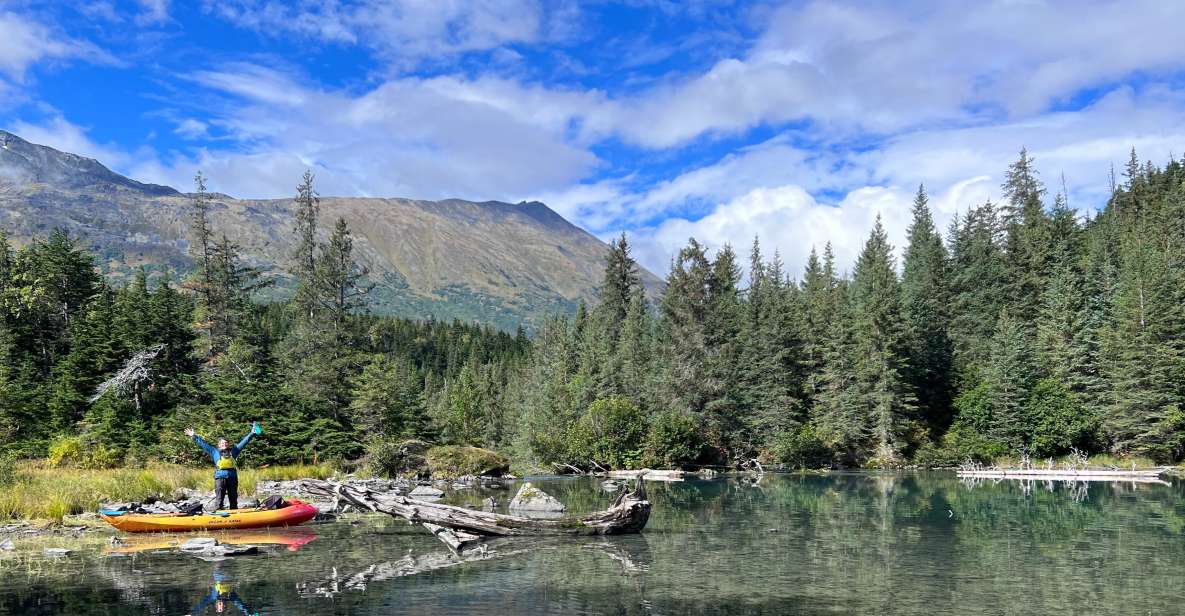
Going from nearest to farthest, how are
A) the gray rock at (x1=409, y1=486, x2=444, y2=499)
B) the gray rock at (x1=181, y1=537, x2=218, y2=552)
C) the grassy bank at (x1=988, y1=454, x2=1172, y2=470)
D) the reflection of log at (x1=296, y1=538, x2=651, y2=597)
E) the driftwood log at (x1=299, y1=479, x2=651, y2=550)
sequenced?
the reflection of log at (x1=296, y1=538, x2=651, y2=597), the gray rock at (x1=181, y1=537, x2=218, y2=552), the driftwood log at (x1=299, y1=479, x2=651, y2=550), the gray rock at (x1=409, y1=486, x2=444, y2=499), the grassy bank at (x1=988, y1=454, x2=1172, y2=470)

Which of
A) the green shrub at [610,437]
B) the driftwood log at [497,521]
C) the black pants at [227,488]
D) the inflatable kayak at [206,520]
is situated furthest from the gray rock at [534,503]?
the green shrub at [610,437]

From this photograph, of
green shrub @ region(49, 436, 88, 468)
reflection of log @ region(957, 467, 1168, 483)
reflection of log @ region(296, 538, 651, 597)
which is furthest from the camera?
reflection of log @ region(957, 467, 1168, 483)

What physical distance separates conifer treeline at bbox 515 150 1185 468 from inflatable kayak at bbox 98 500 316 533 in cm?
4236

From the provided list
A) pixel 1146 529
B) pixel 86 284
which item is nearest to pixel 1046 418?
pixel 1146 529

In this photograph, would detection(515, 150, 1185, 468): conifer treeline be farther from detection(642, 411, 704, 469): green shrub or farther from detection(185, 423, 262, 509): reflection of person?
detection(185, 423, 262, 509): reflection of person

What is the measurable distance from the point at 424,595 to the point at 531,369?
3549 inches

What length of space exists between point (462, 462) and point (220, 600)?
3977cm

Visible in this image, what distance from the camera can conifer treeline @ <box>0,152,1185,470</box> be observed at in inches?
2003

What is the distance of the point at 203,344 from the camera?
180ft

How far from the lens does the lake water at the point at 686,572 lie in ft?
52.5

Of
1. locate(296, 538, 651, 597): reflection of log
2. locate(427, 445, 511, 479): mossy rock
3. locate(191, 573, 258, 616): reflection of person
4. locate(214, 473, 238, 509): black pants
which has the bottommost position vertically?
locate(427, 445, 511, 479): mossy rock

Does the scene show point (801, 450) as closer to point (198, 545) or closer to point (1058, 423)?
point (1058, 423)

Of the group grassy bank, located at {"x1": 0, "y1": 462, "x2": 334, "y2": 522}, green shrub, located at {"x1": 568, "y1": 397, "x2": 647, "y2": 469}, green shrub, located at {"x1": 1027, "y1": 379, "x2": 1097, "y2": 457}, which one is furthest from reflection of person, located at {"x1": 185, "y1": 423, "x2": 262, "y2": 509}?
green shrub, located at {"x1": 1027, "y1": 379, "x2": 1097, "y2": 457}

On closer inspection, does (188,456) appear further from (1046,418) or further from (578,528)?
(1046,418)
